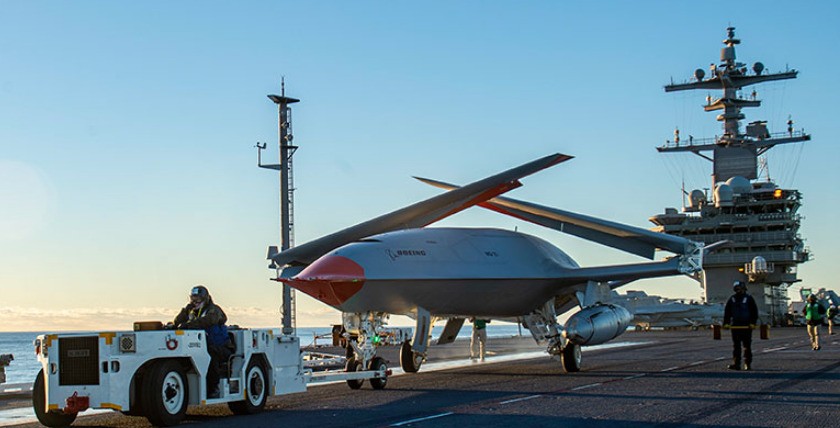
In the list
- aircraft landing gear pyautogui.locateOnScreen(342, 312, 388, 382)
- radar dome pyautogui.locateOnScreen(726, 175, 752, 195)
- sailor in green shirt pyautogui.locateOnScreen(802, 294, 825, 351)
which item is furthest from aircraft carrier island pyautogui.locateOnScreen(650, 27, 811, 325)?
aircraft landing gear pyautogui.locateOnScreen(342, 312, 388, 382)

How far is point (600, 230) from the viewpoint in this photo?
80.8ft

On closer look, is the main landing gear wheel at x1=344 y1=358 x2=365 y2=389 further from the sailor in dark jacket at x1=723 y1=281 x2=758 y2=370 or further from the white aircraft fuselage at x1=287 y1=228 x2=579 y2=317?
the sailor in dark jacket at x1=723 y1=281 x2=758 y2=370

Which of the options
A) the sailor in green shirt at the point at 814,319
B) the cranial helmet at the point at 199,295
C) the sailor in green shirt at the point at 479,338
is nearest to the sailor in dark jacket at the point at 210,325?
the cranial helmet at the point at 199,295

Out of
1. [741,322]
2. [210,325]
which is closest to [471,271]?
[741,322]

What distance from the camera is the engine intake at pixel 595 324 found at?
22719 millimetres

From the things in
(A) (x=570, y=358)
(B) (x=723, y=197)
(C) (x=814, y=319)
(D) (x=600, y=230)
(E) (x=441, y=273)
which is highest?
(B) (x=723, y=197)

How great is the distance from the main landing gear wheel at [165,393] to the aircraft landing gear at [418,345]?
28.7ft

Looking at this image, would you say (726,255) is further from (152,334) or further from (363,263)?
(152,334)

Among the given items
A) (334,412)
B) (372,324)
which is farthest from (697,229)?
(334,412)

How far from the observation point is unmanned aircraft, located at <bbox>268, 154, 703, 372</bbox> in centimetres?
1922

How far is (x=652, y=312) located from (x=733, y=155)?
17.2 metres

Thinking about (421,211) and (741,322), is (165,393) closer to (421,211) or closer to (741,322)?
(421,211)

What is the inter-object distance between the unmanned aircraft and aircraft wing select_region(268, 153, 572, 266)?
0.03 meters

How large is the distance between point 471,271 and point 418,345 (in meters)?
2.14
